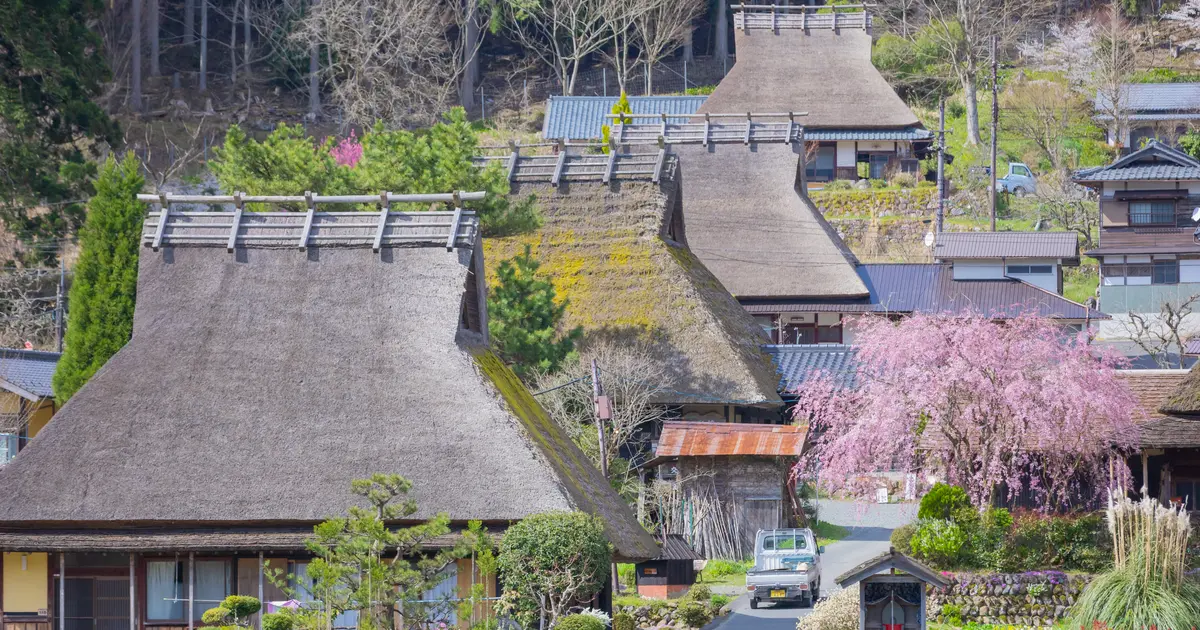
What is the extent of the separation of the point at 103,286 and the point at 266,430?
25.1 feet

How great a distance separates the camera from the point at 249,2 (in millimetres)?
59312

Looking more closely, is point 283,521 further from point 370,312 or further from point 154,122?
point 154,122

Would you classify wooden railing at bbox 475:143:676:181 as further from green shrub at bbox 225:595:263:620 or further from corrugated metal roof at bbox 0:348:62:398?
green shrub at bbox 225:595:263:620

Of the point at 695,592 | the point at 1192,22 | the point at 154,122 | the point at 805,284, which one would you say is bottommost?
the point at 695,592

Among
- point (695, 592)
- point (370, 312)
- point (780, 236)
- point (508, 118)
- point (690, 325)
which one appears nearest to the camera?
point (370, 312)

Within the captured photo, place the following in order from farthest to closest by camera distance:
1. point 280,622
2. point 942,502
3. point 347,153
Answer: point 347,153 → point 942,502 → point 280,622

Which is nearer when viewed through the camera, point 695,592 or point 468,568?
point 468,568

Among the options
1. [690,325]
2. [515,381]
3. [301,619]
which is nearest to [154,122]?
[690,325]

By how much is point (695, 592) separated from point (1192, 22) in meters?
44.4

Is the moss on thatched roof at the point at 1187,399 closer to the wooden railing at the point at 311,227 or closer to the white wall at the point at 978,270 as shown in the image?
the wooden railing at the point at 311,227

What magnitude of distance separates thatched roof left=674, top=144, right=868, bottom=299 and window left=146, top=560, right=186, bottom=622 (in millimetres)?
22277

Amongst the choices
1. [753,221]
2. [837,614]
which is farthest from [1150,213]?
[837,614]

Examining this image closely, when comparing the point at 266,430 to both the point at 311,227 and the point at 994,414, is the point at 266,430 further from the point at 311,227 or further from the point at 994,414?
the point at 994,414

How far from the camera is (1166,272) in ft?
157
